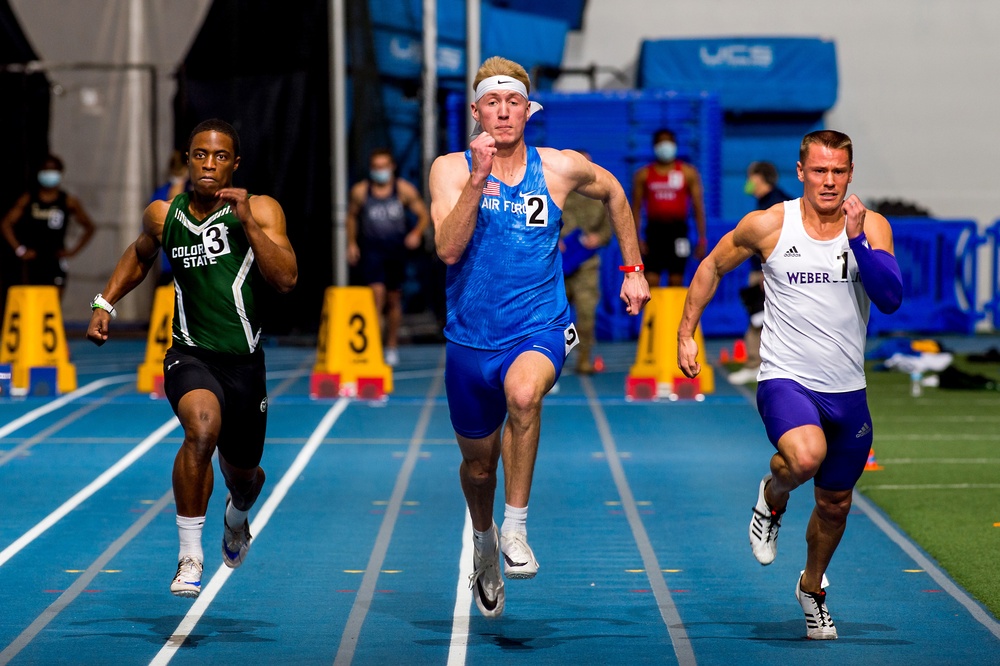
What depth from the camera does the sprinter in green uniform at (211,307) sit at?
668 cm

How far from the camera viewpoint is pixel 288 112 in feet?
71.0

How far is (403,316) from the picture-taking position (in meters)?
23.0

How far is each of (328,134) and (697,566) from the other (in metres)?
14.4

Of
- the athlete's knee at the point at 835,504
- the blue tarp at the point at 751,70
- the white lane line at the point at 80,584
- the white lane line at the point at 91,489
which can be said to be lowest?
the white lane line at the point at 91,489

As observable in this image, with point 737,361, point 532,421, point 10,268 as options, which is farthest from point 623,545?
point 10,268

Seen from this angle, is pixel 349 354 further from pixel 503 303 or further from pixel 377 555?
pixel 503 303

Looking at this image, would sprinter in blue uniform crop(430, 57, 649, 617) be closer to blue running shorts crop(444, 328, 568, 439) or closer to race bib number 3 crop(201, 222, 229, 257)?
blue running shorts crop(444, 328, 568, 439)

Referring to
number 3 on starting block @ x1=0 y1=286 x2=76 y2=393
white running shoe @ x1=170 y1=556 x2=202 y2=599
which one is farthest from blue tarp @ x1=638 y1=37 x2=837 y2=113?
white running shoe @ x1=170 y1=556 x2=202 y2=599

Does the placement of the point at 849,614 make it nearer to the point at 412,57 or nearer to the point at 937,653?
the point at 937,653

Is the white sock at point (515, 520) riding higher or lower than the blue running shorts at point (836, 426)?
lower

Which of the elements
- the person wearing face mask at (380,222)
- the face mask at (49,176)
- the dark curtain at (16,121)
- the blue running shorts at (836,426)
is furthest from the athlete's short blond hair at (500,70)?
the dark curtain at (16,121)

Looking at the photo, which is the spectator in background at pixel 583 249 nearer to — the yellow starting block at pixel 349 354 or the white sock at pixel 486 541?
the yellow starting block at pixel 349 354

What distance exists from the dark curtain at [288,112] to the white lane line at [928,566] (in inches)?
498

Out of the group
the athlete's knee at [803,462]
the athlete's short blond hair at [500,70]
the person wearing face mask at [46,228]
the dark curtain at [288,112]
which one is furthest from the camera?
the dark curtain at [288,112]
